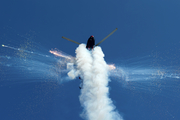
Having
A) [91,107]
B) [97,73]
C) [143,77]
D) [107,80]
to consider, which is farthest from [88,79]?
[143,77]

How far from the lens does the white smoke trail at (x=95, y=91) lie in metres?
34.7

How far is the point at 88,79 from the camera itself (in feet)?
131

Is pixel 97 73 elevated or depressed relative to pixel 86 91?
elevated

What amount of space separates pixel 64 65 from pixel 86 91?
59.5 ft

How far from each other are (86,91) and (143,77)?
27291mm

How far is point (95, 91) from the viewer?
3659 centimetres

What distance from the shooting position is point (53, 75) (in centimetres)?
4931

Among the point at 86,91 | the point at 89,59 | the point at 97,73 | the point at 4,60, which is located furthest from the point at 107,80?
the point at 4,60

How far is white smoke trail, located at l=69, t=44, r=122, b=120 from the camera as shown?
34.7 metres

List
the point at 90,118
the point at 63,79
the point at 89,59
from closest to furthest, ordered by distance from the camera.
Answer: the point at 90,118
the point at 89,59
the point at 63,79

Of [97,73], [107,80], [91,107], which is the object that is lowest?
[91,107]

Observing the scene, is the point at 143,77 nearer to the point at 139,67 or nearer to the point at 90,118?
the point at 139,67

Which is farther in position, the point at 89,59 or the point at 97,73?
the point at 89,59

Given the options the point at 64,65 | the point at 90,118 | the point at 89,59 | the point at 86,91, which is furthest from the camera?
the point at 64,65
